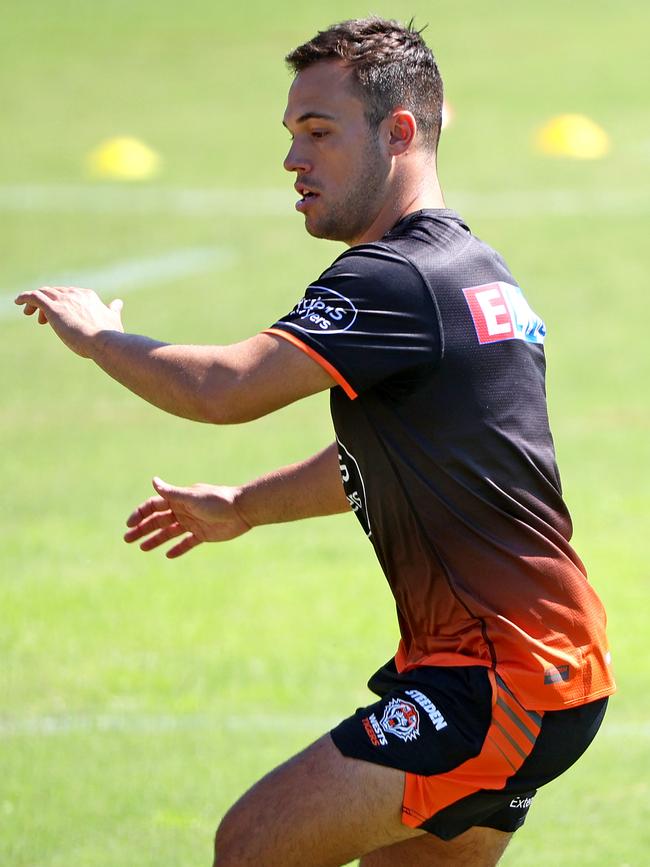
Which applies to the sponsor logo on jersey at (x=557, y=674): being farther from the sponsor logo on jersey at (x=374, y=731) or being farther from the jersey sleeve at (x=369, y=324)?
the jersey sleeve at (x=369, y=324)

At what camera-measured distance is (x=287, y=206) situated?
21.9 m

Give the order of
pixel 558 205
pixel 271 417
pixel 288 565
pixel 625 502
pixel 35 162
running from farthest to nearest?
1. pixel 35 162
2. pixel 558 205
3. pixel 271 417
4. pixel 625 502
5. pixel 288 565

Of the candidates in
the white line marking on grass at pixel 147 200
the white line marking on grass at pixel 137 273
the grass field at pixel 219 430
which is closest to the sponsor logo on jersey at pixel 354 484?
the grass field at pixel 219 430

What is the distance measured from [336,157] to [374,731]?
1.34 metres

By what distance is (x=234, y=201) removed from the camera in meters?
22.2

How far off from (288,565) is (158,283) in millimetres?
8875

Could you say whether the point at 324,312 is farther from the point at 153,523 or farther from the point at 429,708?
the point at 153,523

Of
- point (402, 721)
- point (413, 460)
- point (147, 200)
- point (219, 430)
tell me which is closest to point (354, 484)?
point (413, 460)

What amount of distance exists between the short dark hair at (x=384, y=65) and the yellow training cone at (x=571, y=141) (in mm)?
20571

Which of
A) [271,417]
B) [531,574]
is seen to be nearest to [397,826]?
[531,574]

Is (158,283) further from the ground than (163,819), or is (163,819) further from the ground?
(158,283)

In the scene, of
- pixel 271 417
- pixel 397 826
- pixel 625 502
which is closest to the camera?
pixel 397 826

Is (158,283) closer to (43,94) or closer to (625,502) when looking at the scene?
(625,502)

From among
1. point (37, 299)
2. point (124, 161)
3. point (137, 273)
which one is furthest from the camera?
point (124, 161)
